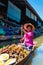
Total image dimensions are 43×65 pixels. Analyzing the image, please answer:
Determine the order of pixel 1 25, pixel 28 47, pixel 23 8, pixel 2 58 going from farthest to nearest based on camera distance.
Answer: pixel 23 8
pixel 1 25
pixel 28 47
pixel 2 58

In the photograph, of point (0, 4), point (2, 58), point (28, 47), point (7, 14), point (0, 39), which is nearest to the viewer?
point (2, 58)

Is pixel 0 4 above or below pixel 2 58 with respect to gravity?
above

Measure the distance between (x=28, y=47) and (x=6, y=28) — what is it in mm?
5563

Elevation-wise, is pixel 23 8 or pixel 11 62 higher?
pixel 23 8

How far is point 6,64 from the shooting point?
7.00m

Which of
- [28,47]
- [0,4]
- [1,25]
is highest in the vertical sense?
[0,4]

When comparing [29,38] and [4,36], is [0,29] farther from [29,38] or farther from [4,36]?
[29,38]

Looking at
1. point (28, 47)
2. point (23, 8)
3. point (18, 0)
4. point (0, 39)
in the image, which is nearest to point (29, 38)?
point (28, 47)

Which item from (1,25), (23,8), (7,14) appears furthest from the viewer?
(23,8)

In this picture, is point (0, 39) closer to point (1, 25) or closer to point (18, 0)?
point (1, 25)

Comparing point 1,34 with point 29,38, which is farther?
point 1,34

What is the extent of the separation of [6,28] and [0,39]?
6.75 feet

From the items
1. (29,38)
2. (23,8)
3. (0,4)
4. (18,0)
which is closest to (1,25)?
(0,4)

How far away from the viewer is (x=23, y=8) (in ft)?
100
